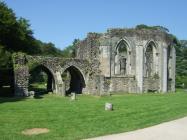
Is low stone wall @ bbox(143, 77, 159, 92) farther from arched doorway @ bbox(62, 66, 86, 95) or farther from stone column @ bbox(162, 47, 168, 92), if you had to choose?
arched doorway @ bbox(62, 66, 86, 95)

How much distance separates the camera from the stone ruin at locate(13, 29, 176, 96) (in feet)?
111

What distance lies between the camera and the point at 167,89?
4041cm

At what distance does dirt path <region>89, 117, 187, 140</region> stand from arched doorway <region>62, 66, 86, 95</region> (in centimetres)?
2143

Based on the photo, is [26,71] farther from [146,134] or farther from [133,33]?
[146,134]

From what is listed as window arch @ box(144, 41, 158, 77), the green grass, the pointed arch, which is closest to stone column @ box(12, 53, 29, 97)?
the green grass

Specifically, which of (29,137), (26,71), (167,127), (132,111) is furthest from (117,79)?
(29,137)

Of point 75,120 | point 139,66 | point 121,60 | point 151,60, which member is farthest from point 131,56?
point 75,120

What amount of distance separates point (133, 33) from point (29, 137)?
2696cm

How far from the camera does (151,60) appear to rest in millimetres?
40562

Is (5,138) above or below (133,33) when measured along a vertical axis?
below

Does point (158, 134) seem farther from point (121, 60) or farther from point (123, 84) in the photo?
point (121, 60)

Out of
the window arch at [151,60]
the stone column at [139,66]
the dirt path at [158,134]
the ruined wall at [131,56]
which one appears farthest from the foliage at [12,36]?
the dirt path at [158,134]

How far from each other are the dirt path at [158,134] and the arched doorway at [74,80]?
2143 cm

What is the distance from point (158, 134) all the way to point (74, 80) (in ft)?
87.0
